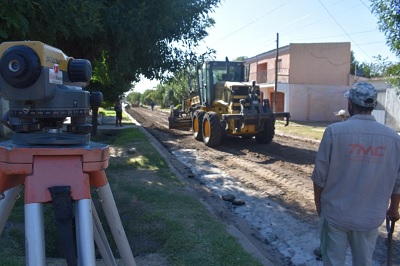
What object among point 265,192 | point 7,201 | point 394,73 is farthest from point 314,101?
point 7,201

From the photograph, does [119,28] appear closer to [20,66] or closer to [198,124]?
[20,66]

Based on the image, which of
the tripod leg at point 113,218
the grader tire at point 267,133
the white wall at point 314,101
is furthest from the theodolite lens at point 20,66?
the white wall at point 314,101

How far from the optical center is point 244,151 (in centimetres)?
1238

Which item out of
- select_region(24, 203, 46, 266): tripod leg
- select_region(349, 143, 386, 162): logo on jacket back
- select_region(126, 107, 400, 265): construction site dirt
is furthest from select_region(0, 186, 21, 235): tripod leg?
select_region(126, 107, 400, 265): construction site dirt

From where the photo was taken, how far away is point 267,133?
13.7 metres

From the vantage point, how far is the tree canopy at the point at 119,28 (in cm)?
405

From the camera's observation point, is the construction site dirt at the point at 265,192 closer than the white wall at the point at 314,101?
Yes

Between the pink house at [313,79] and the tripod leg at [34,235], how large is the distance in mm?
29382

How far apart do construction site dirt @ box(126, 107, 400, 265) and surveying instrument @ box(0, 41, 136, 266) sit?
2.68 m

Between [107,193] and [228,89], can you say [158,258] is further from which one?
[228,89]

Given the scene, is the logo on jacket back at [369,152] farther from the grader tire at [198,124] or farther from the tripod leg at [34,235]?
the grader tire at [198,124]

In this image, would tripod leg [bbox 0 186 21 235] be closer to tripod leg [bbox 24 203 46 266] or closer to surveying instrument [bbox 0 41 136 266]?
surveying instrument [bbox 0 41 136 266]

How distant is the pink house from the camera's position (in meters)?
30.2

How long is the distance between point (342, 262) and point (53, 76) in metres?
2.32
